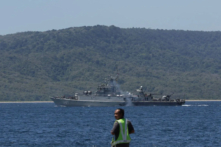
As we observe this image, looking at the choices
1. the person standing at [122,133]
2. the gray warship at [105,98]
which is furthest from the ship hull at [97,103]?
the person standing at [122,133]

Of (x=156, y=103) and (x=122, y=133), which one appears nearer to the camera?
(x=122, y=133)

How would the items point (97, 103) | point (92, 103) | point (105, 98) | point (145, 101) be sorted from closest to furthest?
point (105, 98), point (97, 103), point (92, 103), point (145, 101)

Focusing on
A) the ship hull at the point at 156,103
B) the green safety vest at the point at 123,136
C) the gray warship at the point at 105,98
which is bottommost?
the green safety vest at the point at 123,136

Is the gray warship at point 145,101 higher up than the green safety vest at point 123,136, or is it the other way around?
the gray warship at point 145,101

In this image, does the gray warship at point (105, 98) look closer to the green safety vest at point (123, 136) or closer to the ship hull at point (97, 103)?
the ship hull at point (97, 103)

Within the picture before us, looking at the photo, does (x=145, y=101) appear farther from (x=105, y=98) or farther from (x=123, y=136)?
(x=123, y=136)

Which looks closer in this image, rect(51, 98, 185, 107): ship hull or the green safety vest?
the green safety vest

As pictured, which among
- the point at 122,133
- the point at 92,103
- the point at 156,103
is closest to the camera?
the point at 122,133

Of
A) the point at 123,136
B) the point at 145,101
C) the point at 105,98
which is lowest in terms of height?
the point at 123,136

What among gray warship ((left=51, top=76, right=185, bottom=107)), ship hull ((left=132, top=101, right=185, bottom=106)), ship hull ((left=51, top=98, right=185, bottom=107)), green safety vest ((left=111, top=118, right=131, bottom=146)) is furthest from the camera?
ship hull ((left=132, top=101, right=185, bottom=106))

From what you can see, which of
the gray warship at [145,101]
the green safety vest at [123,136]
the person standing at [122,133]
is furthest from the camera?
the gray warship at [145,101]

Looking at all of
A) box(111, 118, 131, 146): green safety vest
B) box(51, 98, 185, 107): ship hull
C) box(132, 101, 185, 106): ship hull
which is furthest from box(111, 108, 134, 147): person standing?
box(132, 101, 185, 106): ship hull

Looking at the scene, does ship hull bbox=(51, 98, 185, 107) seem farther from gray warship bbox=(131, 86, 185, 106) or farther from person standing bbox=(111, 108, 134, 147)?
person standing bbox=(111, 108, 134, 147)

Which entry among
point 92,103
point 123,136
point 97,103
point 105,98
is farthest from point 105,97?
point 123,136
